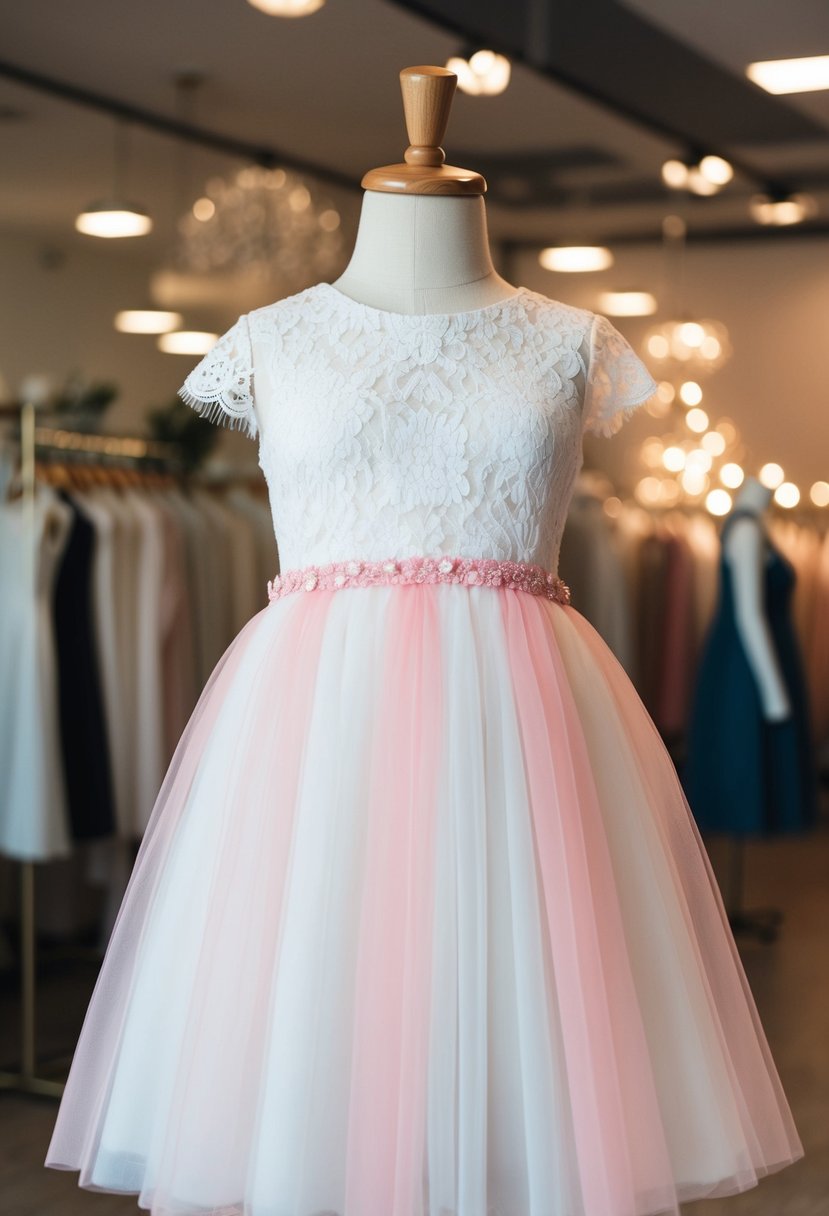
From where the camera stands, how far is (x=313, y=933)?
4.88 feet

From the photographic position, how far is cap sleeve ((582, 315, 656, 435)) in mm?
1771

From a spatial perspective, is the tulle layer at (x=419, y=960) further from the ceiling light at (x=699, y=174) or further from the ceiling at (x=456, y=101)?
the ceiling light at (x=699, y=174)

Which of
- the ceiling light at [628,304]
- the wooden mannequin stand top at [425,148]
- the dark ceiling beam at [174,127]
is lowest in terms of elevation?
the wooden mannequin stand top at [425,148]

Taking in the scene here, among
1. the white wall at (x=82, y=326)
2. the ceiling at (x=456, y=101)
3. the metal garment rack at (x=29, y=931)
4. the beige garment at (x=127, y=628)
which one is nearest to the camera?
the metal garment rack at (x=29, y=931)

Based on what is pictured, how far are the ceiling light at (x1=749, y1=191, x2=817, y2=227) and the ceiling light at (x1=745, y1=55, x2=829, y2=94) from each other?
345mm

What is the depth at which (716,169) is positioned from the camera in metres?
4.38

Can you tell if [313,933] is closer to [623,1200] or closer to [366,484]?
[623,1200]

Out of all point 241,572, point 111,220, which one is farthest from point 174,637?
point 111,220

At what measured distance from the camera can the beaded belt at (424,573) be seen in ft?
5.45

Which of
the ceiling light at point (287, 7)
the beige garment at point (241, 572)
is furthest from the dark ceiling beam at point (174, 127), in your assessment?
the beige garment at point (241, 572)

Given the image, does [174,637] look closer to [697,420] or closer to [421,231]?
[697,420]

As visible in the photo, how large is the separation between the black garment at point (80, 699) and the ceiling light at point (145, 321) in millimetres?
905

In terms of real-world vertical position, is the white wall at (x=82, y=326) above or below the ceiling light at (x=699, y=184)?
below

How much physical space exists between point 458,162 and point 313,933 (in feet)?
10.4
